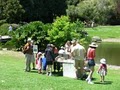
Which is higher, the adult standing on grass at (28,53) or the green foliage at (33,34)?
the green foliage at (33,34)

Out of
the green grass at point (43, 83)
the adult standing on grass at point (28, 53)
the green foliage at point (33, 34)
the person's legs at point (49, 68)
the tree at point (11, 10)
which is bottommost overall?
the green grass at point (43, 83)

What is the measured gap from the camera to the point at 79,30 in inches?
1433

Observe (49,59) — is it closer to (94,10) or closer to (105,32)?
(105,32)

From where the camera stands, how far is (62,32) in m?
34.8

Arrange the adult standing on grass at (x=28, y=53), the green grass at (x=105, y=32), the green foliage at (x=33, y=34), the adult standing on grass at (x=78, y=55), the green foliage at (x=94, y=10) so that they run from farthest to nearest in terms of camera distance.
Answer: the green foliage at (x=94, y=10)
the green grass at (x=105, y=32)
the green foliage at (x=33, y=34)
the adult standing on grass at (x=28, y=53)
the adult standing on grass at (x=78, y=55)

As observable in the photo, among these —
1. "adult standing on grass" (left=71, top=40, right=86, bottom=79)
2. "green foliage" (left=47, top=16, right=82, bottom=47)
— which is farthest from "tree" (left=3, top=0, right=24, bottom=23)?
"adult standing on grass" (left=71, top=40, right=86, bottom=79)

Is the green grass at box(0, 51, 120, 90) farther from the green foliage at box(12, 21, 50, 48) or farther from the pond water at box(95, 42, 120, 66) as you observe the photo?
the green foliage at box(12, 21, 50, 48)

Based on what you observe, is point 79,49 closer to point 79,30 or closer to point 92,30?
point 79,30

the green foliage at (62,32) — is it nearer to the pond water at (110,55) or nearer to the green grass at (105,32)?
the pond water at (110,55)

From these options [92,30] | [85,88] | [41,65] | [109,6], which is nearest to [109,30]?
[92,30]

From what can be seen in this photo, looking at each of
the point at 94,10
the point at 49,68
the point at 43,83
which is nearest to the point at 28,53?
the point at 49,68

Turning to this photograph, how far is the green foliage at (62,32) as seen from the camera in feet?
115

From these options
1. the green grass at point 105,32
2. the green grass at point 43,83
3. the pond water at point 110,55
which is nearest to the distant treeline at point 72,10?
the green grass at point 105,32

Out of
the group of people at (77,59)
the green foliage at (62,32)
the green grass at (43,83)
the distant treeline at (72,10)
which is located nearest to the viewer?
the green grass at (43,83)
